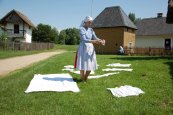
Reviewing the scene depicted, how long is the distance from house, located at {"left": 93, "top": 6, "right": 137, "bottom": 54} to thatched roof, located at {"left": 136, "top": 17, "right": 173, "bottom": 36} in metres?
5.37

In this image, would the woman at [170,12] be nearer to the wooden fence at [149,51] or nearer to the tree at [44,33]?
the wooden fence at [149,51]

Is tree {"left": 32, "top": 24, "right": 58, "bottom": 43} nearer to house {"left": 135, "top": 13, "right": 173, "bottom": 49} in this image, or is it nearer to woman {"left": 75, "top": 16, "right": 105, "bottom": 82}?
house {"left": 135, "top": 13, "right": 173, "bottom": 49}

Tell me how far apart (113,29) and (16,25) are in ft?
76.5

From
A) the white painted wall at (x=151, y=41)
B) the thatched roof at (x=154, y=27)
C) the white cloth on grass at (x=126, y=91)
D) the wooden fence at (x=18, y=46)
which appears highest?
the thatched roof at (x=154, y=27)

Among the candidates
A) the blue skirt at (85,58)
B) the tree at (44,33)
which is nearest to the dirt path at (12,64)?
the blue skirt at (85,58)

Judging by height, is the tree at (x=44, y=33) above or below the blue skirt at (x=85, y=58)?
above

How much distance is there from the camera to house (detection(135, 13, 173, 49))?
4641cm

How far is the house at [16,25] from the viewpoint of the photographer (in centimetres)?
5522

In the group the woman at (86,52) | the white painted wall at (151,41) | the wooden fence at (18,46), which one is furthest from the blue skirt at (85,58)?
the white painted wall at (151,41)

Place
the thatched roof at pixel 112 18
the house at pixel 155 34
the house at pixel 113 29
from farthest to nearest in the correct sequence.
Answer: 1. the house at pixel 155 34
2. the thatched roof at pixel 112 18
3. the house at pixel 113 29

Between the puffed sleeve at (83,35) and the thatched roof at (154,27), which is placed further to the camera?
the thatched roof at (154,27)

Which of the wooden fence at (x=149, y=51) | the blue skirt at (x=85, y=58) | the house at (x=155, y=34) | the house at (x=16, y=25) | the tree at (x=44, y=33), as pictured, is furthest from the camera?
the tree at (x=44, y=33)

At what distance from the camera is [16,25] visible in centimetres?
5650

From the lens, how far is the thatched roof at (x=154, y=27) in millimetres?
46691
